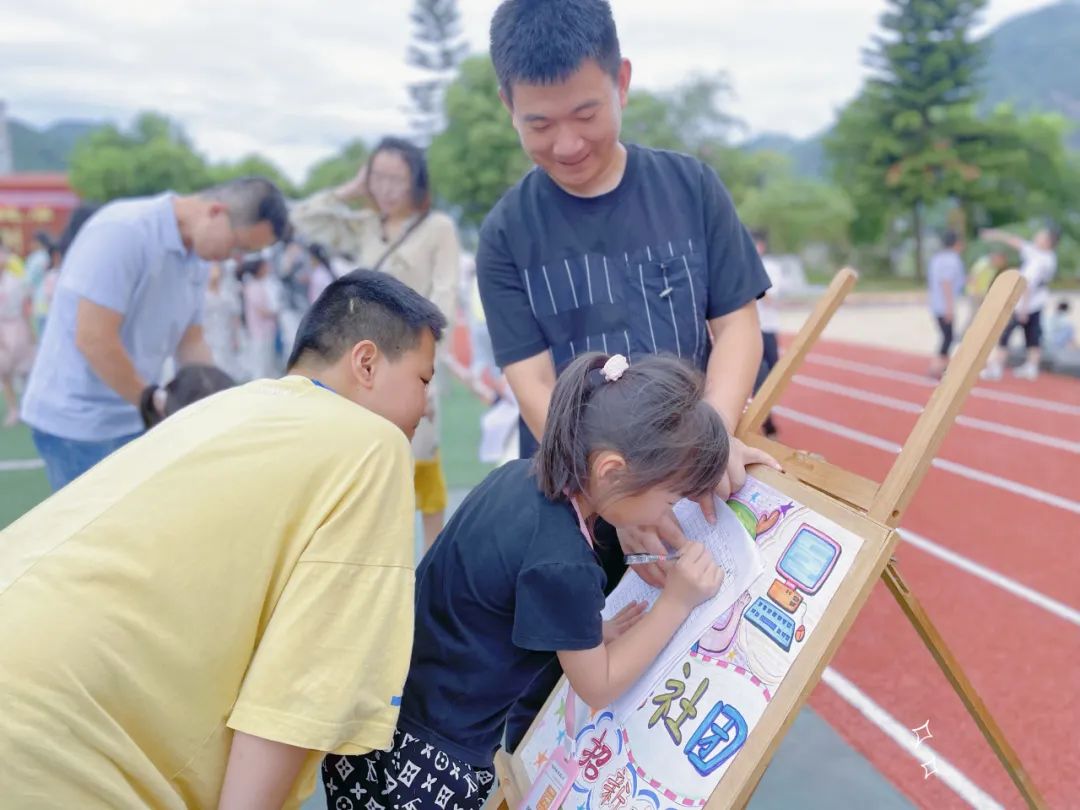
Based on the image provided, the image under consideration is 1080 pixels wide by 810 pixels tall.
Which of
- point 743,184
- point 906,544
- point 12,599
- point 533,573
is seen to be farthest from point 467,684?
point 743,184

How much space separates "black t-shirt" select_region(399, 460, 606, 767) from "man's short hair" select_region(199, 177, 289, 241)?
167 cm

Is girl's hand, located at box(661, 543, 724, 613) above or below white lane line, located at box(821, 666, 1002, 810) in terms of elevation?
above

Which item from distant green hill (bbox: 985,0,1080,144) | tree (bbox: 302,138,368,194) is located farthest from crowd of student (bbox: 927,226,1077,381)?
distant green hill (bbox: 985,0,1080,144)

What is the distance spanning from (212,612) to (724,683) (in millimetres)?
796

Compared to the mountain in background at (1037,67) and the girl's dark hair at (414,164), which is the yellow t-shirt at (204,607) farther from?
the mountain in background at (1037,67)

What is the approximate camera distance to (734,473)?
5.37ft

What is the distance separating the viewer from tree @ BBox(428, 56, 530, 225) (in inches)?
1462

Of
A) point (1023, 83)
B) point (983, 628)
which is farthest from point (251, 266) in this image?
point (1023, 83)

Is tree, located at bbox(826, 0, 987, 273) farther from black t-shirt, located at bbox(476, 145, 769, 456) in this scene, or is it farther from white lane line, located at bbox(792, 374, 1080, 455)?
black t-shirt, located at bbox(476, 145, 769, 456)

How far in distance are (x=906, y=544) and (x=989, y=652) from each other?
4.21ft

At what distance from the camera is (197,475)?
1214 mm

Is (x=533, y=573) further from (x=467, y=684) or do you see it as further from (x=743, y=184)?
(x=743, y=184)

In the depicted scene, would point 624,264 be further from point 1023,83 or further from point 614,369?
point 1023,83

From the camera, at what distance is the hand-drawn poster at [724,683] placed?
4.56 feet
